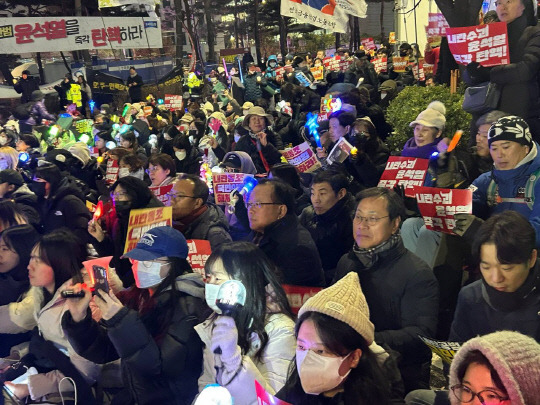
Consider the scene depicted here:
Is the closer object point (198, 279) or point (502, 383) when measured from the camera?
point (502, 383)

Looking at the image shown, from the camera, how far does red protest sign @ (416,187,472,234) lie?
352cm

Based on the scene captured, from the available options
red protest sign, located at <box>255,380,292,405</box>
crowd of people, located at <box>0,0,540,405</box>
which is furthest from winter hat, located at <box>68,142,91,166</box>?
red protest sign, located at <box>255,380,292,405</box>

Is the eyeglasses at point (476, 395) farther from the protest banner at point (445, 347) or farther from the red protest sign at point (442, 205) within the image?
the red protest sign at point (442, 205)

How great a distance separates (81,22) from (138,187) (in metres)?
16.0

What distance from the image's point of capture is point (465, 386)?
1.77 m

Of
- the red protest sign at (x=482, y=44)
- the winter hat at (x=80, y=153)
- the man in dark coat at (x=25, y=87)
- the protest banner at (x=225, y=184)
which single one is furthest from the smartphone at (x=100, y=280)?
the man in dark coat at (x=25, y=87)

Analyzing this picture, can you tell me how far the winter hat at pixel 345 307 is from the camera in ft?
7.16

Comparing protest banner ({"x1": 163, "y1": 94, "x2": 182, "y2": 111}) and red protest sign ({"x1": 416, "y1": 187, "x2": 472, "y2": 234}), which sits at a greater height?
protest banner ({"x1": 163, "y1": 94, "x2": 182, "y2": 111})

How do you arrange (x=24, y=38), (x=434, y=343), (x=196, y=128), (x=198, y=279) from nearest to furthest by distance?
(x=434, y=343) < (x=198, y=279) < (x=196, y=128) < (x=24, y=38)

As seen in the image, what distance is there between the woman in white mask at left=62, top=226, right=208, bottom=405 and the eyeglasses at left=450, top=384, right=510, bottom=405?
4.87 feet

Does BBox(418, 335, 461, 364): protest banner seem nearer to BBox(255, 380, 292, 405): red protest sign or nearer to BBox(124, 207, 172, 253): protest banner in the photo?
BBox(255, 380, 292, 405): red protest sign

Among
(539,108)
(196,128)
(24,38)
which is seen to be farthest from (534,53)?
(24,38)

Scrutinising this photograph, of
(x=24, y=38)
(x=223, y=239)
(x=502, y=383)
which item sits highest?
(x=24, y=38)

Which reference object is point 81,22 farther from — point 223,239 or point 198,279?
point 198,279
